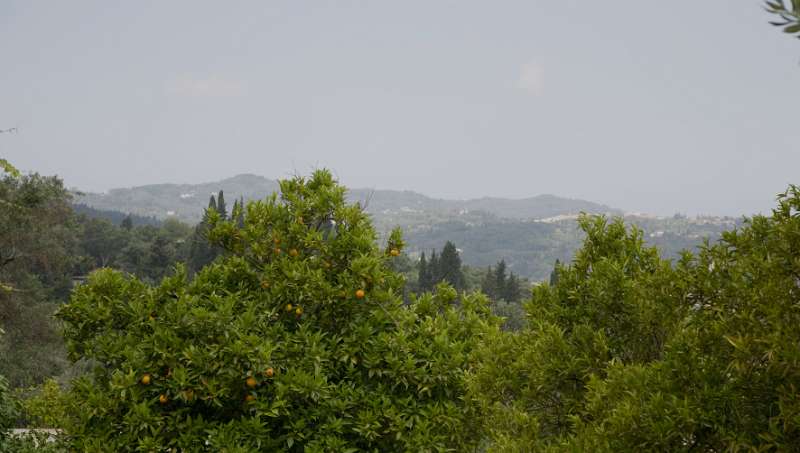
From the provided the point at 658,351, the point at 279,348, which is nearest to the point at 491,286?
the point at 279,348

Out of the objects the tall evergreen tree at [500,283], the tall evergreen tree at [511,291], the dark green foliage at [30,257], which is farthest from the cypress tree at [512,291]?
the dark green foliage at [30,257]

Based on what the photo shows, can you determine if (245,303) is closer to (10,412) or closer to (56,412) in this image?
(56,412)

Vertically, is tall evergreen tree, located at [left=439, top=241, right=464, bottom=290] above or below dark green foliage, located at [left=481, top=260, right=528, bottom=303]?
above

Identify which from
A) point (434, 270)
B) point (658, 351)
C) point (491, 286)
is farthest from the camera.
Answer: point (491, 286)

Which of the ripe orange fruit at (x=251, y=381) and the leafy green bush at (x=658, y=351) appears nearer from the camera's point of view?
the leafy green bush at (x=658, y=351)

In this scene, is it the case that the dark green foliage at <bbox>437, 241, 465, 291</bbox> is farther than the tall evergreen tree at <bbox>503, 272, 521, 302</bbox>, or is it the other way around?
the tall evergreen tree at <bbox>503, 272, 521, 302</bbox>

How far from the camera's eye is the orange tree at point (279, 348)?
487 cm

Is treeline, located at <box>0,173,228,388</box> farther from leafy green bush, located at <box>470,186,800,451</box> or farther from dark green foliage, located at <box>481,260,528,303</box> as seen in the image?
dark green foliage, located at <box>481,260,528,303</box>

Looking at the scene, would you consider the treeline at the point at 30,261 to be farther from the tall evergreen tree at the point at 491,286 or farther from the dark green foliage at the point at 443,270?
the tall evergreen tree at the point at 491,286

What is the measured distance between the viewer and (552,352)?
14.0ft

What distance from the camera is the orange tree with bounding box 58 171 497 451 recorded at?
487 cm

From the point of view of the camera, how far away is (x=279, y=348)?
5.07m

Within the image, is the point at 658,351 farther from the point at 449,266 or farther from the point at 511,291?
the point at 511,291

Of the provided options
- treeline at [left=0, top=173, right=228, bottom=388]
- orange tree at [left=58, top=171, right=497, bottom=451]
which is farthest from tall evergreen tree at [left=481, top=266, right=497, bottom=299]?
orange tree at [left=58, top=171, right=497, bottom=451]
